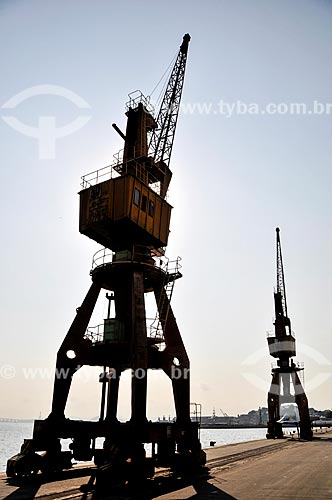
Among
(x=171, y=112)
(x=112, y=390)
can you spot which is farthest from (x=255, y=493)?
(x=171, y=112)

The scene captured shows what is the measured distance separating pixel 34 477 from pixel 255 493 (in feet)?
38.5

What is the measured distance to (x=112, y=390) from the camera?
111ft

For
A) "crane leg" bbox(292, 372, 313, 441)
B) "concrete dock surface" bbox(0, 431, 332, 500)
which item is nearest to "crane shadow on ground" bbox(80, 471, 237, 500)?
"concrete dock surface" bbox(0, 431, 332, 500)

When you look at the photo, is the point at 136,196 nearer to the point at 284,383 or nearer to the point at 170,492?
the point at 170,492

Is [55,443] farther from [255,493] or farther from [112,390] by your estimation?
[255,493]

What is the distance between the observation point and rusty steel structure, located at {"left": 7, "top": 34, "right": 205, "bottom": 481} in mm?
24312

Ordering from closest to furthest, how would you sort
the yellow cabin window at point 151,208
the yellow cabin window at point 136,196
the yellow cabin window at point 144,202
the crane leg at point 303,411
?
the yellow cabin window at point 136,196, the yellow cabin window at point 144,202, the yellow cabin window at point 151,208, the crane leg at point 303,411

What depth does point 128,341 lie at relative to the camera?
2817 cm

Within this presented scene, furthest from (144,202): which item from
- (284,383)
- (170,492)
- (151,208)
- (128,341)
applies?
(284,383)

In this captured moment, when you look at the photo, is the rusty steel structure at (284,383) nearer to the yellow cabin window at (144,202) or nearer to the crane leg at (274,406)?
the crane leg at (274,406)

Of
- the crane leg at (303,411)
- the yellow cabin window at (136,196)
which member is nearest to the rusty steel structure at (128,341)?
the yellow cabin window at (136,196)

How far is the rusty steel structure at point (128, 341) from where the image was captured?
2431 centimetres

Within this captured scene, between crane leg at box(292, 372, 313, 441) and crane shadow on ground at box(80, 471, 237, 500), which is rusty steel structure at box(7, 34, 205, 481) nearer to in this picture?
crane shadow on ground at box(80, 471, 237, 500)

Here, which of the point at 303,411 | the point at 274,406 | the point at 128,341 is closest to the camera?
the point at 128,341
